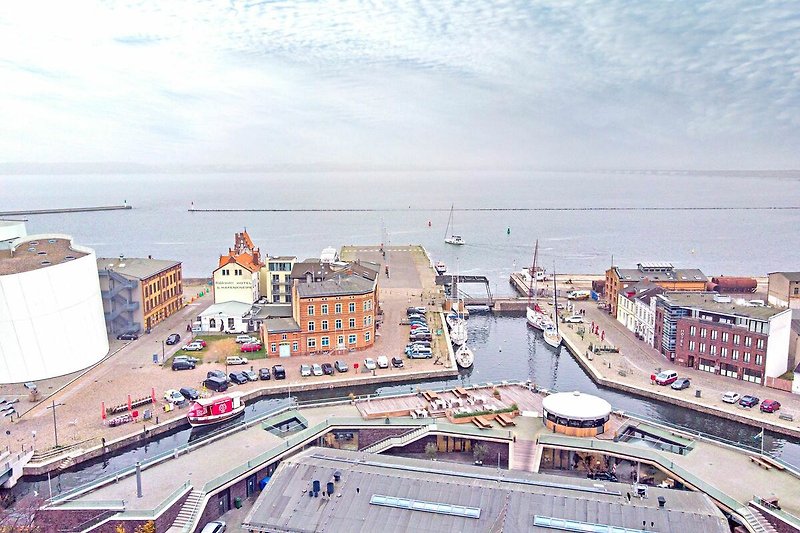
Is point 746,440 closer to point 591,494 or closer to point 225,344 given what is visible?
point 591,494

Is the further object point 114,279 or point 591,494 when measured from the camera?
point 114,279

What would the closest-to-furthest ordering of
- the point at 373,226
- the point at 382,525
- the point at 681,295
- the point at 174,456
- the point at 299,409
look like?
1. the point at 382,525
2. the point at 174,456
3. the point at 299,409
4. the point at 681,295
5. the point at 373,226

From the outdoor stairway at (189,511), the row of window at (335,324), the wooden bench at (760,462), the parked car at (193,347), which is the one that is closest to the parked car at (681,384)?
the wooden bench at (760,462)

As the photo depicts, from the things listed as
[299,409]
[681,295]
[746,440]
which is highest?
[681,295]

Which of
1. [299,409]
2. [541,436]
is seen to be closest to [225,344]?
[299,409]

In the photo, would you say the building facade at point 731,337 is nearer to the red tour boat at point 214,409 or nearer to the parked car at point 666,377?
the parked car at point 666,377

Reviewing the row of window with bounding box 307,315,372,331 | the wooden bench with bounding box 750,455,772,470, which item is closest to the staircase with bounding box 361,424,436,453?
the wooden bench with bounding box 750,455,772,470
